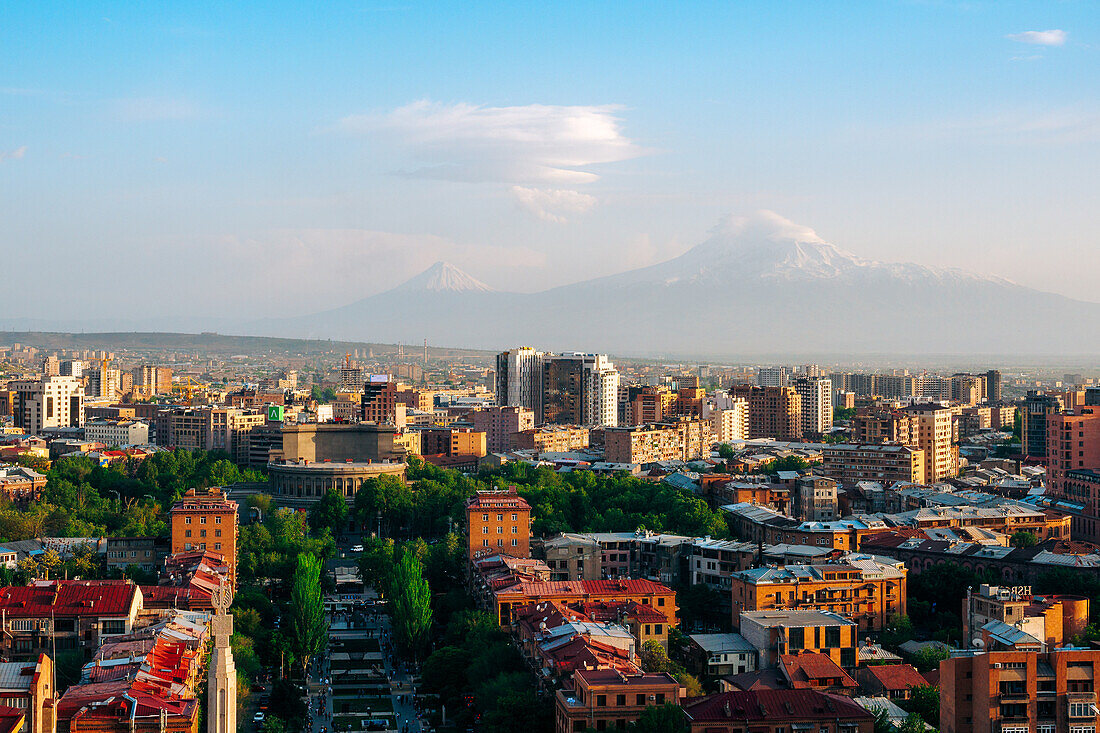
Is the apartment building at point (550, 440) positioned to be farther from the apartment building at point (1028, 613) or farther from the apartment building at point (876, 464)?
the apartment building at point (1028, 613)

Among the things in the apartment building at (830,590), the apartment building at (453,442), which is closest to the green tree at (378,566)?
the apartment building at (830,590)

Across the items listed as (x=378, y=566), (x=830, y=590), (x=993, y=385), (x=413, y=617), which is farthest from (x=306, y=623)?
(x=993, y=385)

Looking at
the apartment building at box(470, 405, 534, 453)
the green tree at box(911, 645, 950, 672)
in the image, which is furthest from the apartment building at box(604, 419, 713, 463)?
the green tree at box(911, 645, 950, 672)

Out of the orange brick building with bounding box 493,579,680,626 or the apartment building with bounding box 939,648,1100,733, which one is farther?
the orange brick building with bounding box 493,579,680,626

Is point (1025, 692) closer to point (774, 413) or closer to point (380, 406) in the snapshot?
point (380, 406)

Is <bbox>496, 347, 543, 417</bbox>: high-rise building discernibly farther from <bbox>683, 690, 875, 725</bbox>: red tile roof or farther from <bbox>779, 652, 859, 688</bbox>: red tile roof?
<bbox>683, 690, 875, 725</bbox>: red tile roof

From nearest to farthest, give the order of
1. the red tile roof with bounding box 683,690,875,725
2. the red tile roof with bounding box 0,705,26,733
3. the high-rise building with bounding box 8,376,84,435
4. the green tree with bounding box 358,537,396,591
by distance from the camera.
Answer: the red tile roof with bounding box 0,705,26,733 < the red tile roof with bounding box 683,690,875,725 < the green tree with bounding box 358,537,396,591 < the high-rise building with bounding box 8,376,84,435

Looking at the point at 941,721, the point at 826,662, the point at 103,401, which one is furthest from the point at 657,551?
the point at 103,401
